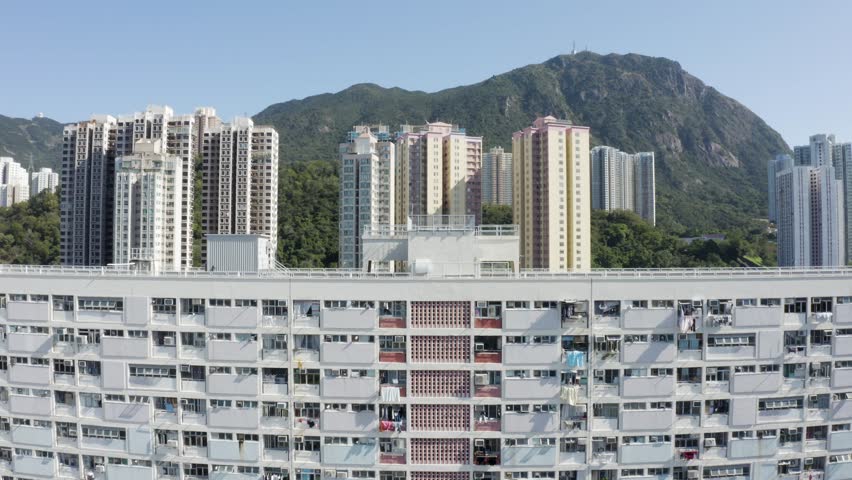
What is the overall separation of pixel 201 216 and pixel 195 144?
30.3ft

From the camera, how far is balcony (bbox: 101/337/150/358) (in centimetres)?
1177

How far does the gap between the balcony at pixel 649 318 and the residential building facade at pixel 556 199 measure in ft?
79.5

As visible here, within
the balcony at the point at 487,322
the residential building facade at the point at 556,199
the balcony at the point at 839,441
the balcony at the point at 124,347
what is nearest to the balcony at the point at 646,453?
the balcony at the point at 487,322

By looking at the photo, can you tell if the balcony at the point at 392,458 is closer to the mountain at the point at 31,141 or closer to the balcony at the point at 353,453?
the balcony at the point at 353,453

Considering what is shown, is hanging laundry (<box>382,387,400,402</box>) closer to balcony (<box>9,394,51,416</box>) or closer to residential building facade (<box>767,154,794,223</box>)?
balcony (<box>9,394,51,416</box>)

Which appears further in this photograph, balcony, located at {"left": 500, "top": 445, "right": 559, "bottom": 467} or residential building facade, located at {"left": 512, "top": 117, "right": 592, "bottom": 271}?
residential building facade, located at {"left": 512, "top": 117, "right": 592, "bottom": 271}

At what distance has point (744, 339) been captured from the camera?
11609 mm

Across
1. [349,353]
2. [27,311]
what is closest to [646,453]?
[349,353]

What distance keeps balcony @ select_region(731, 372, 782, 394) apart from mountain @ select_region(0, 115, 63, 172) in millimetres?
125522

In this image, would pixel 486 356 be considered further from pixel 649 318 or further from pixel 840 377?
pixel 840 377

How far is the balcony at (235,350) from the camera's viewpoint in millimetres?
11523

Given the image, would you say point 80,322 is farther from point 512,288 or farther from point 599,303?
point 599,303

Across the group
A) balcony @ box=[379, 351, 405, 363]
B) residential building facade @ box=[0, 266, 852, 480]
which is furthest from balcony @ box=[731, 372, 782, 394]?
balcony @ box=[379, 351, 405, 363]

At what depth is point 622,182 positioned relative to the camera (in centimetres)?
7525
